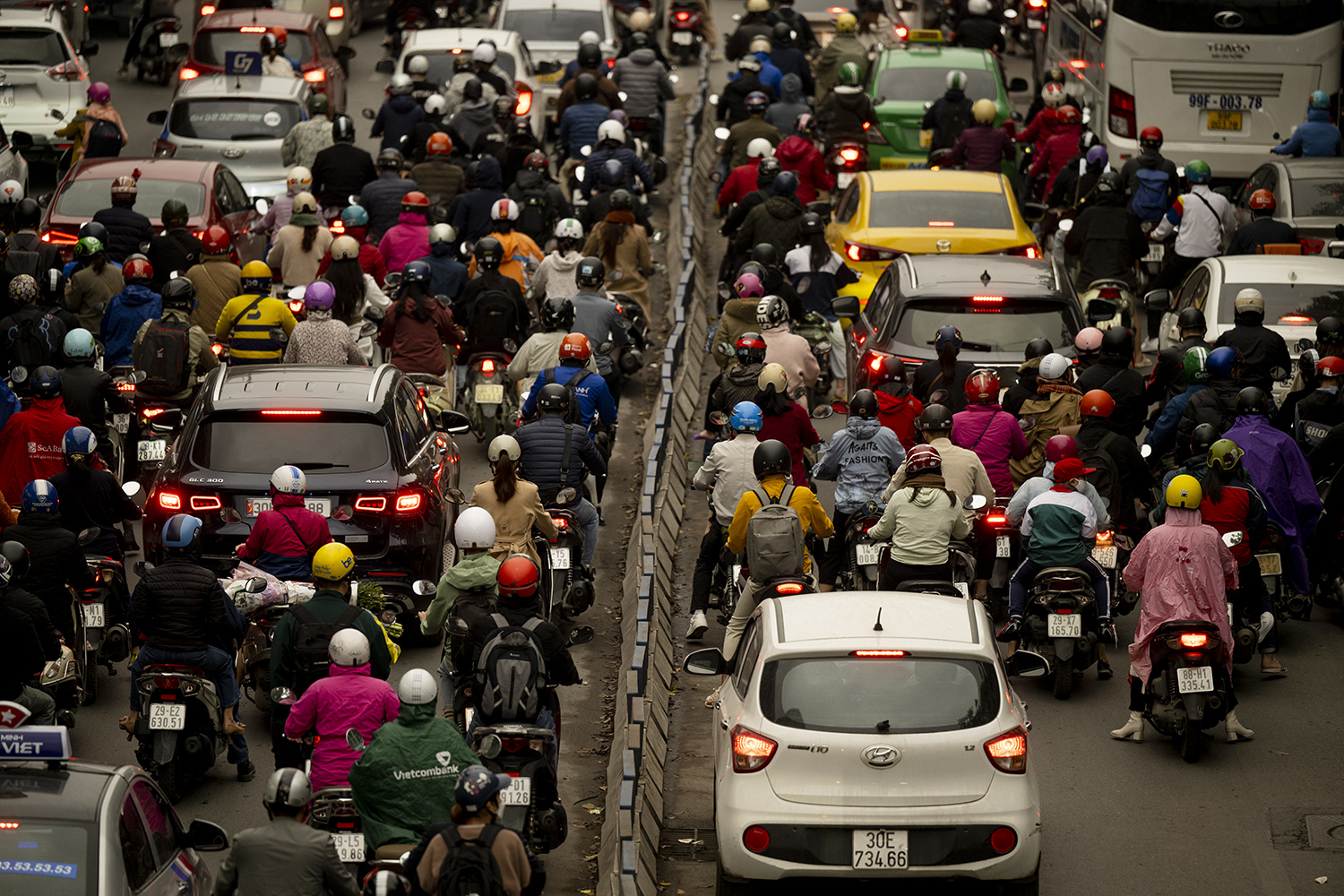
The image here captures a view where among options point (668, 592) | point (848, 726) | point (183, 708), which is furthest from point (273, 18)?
point (848, 726)

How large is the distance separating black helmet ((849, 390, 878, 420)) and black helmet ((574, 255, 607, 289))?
4376mm

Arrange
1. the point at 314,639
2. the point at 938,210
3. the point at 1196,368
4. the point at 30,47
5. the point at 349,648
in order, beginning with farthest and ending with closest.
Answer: the point at 30,47 < the point at 938,210 < the point at 1196,368 < the point at 314,639 < the point at 349,648

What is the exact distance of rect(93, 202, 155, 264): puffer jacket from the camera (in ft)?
61.7

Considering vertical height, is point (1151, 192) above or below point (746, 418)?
below

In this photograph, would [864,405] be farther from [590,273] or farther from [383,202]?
[383,202]

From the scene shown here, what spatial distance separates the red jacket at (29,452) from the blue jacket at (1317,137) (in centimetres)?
1350

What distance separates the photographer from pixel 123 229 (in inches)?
741

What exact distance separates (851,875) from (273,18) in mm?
21154

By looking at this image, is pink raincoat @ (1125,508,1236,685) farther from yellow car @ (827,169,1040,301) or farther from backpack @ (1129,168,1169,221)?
backpack @ (1129,168,1169,221)

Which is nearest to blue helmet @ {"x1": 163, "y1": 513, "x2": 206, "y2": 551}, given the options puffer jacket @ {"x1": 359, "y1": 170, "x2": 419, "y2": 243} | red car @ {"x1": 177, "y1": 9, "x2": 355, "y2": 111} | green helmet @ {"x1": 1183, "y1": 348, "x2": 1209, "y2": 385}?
green helmet @ {"x1": 1183, "y1": 348, "x2": 1209, "y2": 385}

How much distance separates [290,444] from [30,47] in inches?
594

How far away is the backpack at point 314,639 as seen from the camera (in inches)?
423

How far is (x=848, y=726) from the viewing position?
9.11m

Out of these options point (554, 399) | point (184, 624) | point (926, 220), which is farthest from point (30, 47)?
point (184, 624)
